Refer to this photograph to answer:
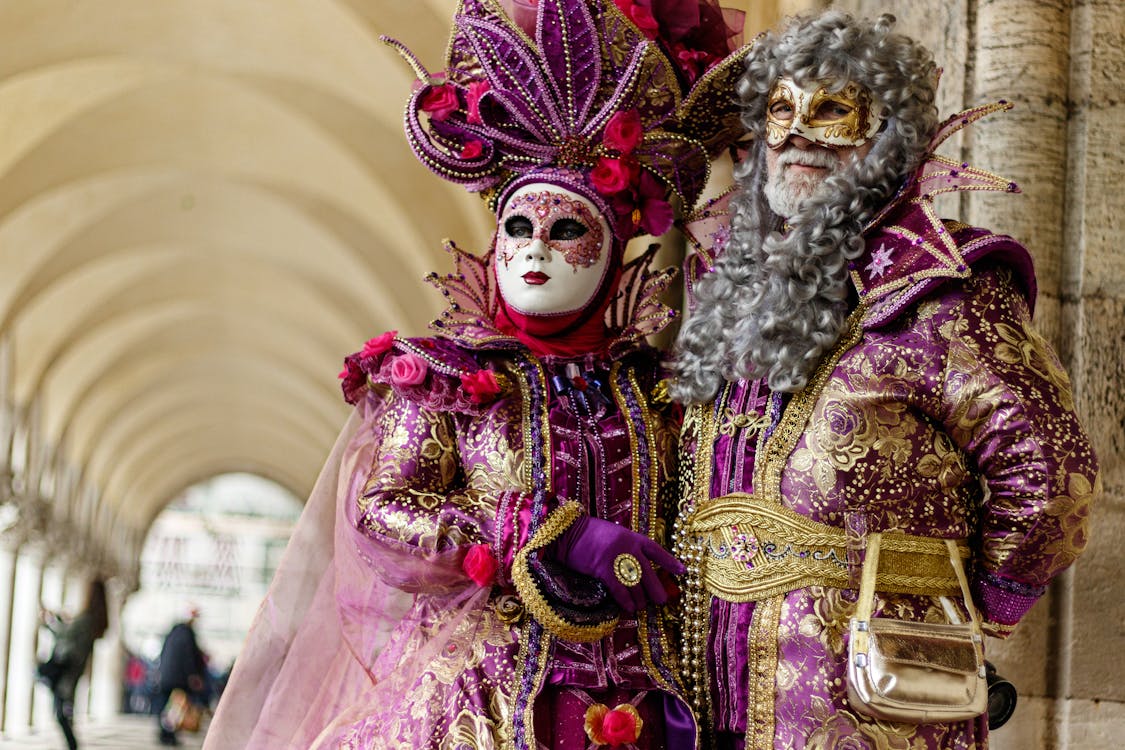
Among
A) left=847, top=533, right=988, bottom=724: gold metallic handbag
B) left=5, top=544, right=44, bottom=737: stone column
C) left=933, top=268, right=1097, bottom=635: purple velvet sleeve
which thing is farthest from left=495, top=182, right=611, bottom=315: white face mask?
left=5, top=544, right=44, bottom=737: stone column

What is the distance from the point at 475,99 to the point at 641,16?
1.52 ft

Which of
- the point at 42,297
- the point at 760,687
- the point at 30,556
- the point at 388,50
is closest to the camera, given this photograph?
the point at 760,687

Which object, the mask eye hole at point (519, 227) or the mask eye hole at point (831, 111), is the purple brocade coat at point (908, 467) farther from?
the mask eye hole at point (519, 227)

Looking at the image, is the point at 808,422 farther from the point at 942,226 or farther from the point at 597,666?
the point at 597,666

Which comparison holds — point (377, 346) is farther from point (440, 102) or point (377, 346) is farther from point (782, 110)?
point (782, 110)

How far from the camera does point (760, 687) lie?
304 centimetres

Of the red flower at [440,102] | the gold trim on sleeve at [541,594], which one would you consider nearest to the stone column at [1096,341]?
the gold trim on sleeve at [541,594]

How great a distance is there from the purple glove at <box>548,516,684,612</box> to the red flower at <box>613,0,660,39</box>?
1.28 meters

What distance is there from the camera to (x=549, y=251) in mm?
3492

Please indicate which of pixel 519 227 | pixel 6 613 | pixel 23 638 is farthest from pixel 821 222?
pixel 23 638

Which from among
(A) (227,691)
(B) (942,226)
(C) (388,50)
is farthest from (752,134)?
(C) (388,50)

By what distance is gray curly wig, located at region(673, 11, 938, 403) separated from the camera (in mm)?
3135

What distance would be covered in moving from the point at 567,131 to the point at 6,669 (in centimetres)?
1898

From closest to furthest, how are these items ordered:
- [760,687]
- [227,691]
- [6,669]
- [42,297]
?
[760,687], [227,691], [42,297], [6,669]
